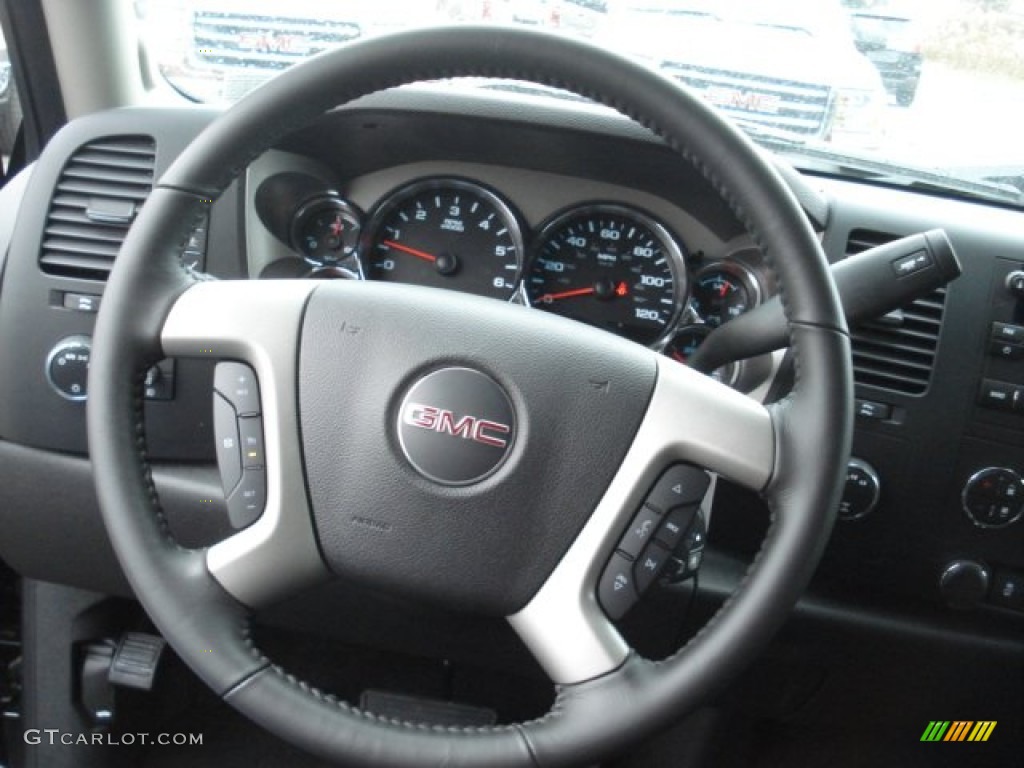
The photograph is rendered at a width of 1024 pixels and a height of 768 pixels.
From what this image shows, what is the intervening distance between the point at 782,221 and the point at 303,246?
0.87 meters

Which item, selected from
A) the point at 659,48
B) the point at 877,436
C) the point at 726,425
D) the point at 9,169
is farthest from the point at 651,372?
the point at 9,169

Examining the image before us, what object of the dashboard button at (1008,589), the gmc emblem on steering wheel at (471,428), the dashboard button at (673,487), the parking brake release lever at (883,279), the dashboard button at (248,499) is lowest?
the dashboard button at (1008,589)

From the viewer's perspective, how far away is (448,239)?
161cm

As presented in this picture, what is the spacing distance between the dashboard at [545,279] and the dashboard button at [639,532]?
46 cm

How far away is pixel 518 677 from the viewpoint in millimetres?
1734

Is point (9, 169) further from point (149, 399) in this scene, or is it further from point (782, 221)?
point (782, 221)

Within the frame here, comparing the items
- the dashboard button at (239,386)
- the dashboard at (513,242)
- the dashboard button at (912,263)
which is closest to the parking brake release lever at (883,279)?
the dashboard button at (912,263)

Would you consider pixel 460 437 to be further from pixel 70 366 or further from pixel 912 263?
pixel 70 366

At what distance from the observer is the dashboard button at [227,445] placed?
42.3 inches

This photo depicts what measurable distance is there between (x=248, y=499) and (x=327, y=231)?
677mm

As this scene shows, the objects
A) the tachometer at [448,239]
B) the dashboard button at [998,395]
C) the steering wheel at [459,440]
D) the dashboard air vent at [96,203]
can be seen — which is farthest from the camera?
the tachometer at [448,239]

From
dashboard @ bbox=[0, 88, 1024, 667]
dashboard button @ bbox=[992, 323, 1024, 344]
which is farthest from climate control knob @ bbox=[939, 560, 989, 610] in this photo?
dashboard button @ bbox=[992, 323, 1024, 344]

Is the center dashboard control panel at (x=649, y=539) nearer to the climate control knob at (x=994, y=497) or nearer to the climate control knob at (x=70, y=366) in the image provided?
the climate control knob at (x=994, y=497)

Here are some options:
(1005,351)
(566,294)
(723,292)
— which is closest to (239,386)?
(566,294)
